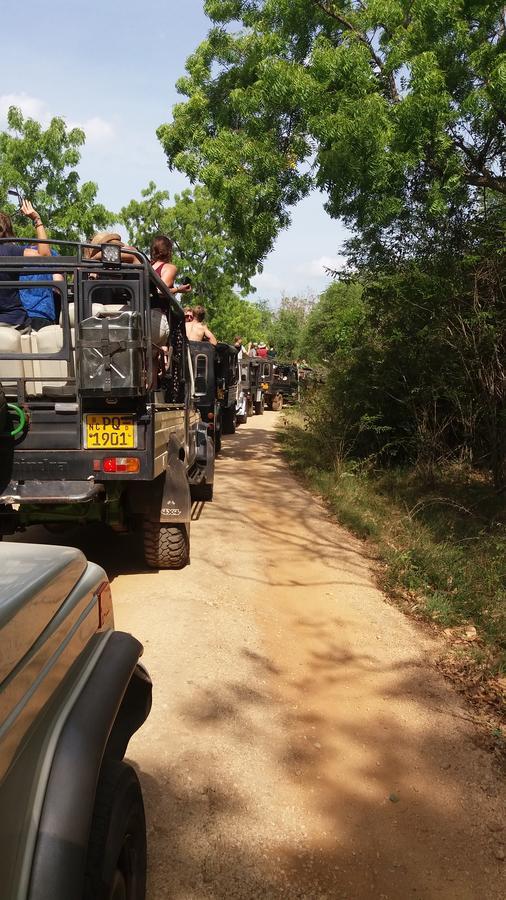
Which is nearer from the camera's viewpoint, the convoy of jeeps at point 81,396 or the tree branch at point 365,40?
the convoy of jeeps at point 81,396

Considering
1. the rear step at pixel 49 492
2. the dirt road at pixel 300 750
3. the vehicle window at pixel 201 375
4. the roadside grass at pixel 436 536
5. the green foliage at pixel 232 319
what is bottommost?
the dirt road at pixel 300 750

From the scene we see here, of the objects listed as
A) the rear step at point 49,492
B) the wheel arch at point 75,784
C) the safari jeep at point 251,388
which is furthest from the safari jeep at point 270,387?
the wheel arch at point 75,784

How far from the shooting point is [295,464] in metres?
11.3

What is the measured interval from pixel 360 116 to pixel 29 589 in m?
8.71

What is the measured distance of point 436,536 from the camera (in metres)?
6.20

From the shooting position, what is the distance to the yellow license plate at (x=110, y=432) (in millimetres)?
4180

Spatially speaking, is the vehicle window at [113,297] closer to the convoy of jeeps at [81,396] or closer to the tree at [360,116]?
the convoy of jeeps at [81,396]

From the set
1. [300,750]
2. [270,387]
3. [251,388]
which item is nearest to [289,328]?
[270,387]

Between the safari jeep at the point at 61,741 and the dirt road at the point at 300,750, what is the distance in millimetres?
832

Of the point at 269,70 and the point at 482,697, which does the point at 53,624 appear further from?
the point at 269,70

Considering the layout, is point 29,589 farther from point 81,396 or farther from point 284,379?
point 284,379

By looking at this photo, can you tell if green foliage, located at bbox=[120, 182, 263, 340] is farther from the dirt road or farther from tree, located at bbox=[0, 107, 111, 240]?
the dirt road

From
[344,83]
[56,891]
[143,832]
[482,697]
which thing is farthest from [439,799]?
[344,83]

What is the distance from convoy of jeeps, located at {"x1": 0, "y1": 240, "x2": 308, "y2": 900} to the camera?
1277 millimetres
